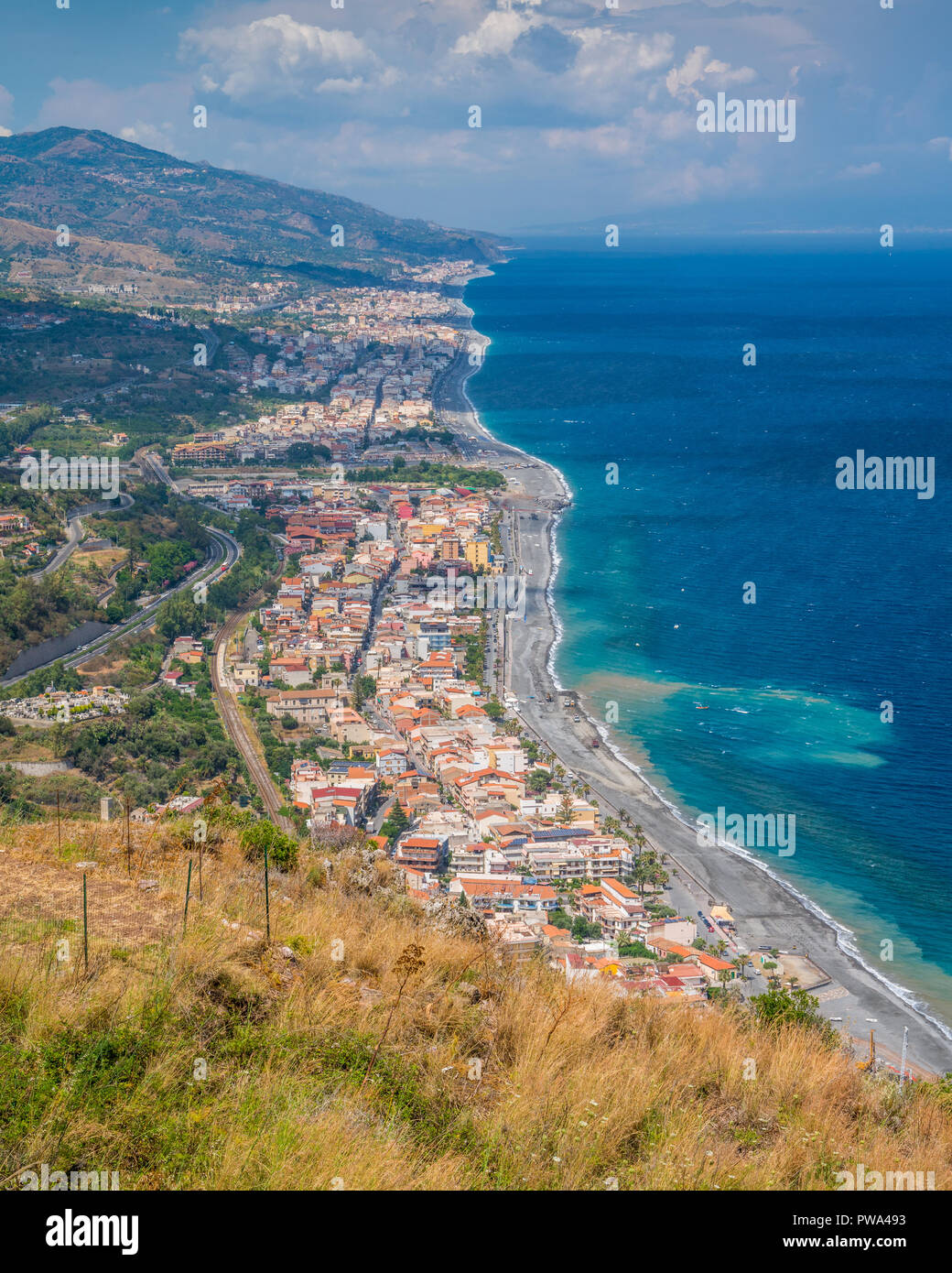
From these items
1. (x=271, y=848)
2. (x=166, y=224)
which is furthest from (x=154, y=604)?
(x=166, y=224)

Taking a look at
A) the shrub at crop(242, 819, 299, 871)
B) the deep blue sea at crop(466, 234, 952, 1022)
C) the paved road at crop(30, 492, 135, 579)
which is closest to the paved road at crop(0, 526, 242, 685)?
the paved road at crop(30, 492, 135, 579)

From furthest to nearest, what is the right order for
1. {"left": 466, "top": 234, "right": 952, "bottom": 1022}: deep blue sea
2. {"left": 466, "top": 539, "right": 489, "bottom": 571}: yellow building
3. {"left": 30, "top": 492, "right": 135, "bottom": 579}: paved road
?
{"left": 466, "top": 539, "right": 489, "bottom": 571}: yellow building < {"left": 30, "top": 492, "right": 135, "bottom": 579}: paved road < {"left": 466, "top": 234, "right": 952, "bottom": 1022}: deep blue sea

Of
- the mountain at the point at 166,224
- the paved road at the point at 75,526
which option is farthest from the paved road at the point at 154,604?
the mountain at the point at 166,224

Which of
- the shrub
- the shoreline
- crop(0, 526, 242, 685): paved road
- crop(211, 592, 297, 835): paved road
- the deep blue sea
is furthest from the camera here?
crop(0, 526, 242, 685): paved road

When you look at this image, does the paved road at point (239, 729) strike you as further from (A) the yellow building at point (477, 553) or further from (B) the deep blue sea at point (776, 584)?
(A) the yellow building at point (477, 553)

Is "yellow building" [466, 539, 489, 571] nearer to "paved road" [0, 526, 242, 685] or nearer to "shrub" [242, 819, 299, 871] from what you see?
"paved road" [0, 526, 242, 685]
